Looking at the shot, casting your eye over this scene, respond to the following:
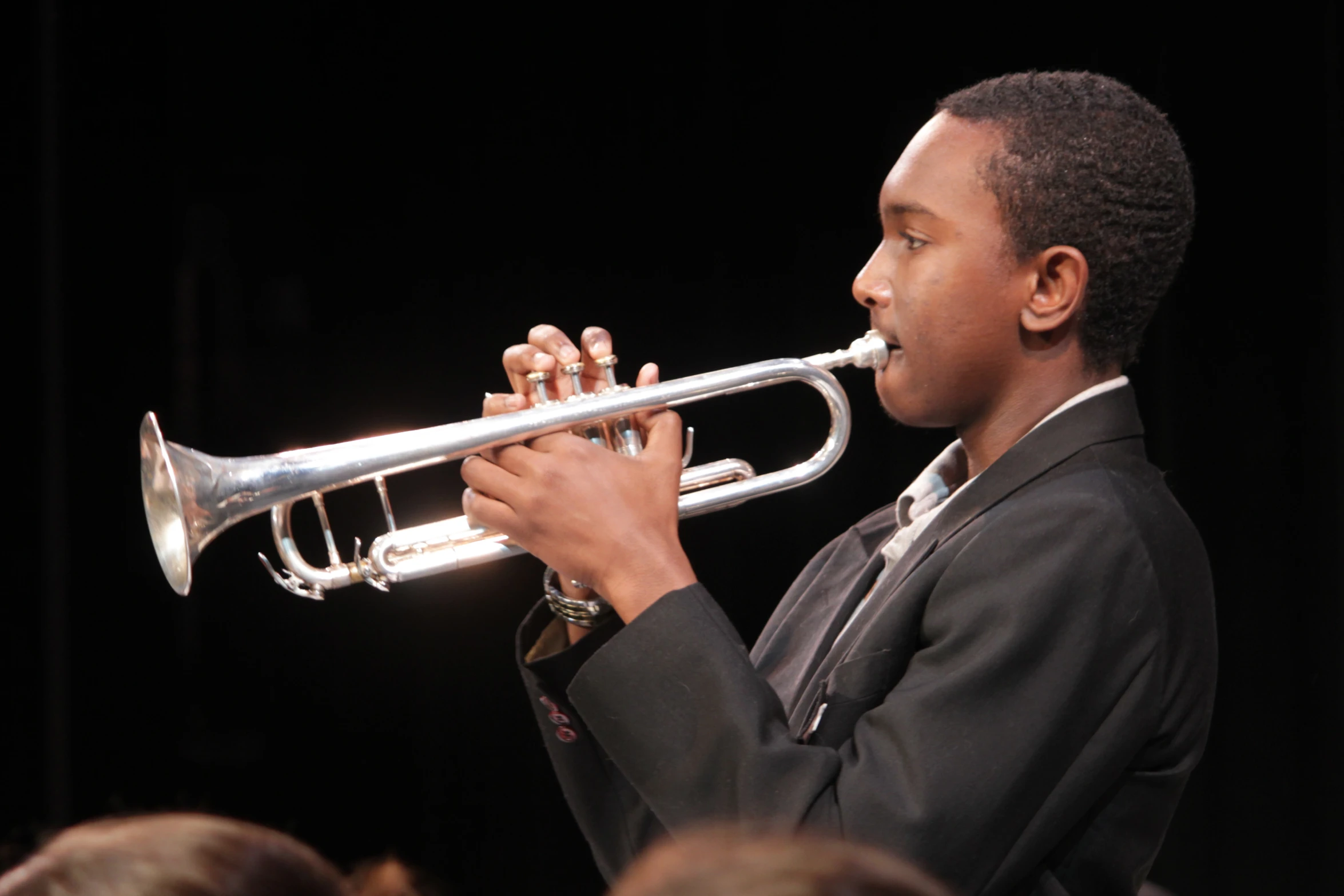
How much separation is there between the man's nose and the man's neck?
15cm

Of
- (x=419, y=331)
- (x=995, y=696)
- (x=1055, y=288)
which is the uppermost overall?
(x=419, y=331)

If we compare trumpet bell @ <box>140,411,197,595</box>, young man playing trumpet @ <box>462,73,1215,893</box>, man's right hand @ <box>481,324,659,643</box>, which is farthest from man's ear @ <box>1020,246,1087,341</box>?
trumpet bell @ <box>140,411,197,595</box>

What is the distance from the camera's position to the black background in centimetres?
226

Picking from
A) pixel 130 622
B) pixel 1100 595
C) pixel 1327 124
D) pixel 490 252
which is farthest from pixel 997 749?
pixel 130 622

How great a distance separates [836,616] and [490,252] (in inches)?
53.2

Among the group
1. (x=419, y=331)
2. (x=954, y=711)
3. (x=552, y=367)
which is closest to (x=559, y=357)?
(x=552, y=367)

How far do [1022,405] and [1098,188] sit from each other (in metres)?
0.22

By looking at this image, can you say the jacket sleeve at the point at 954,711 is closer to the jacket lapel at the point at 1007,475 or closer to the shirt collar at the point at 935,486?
the jacket lapel at the point at 1007,475

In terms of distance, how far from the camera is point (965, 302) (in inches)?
48.5

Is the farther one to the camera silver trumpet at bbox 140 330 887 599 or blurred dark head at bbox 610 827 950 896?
silver trumpet at bbox 140 330 887 599

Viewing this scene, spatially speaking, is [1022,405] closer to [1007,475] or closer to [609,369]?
[1007,475]

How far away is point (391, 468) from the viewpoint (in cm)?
131

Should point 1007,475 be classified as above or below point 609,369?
below

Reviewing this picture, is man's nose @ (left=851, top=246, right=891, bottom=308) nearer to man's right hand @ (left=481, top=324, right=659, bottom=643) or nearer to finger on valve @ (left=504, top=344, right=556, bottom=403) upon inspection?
man's right hand @ (left=481, top=324, right=659, bottom=643)
